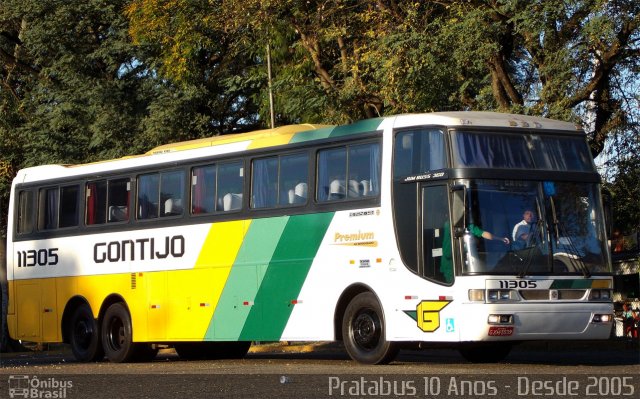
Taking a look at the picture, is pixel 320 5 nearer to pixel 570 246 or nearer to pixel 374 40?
pixel 374 40

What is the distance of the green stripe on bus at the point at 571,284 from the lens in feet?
61.5

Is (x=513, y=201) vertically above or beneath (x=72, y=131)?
beneath

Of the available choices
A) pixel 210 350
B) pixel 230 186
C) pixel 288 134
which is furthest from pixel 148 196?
pixel 288 134

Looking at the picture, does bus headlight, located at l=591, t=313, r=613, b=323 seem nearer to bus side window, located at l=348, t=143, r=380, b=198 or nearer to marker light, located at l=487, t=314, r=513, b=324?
marker light, located at l=487, t=314, r=513, b=324

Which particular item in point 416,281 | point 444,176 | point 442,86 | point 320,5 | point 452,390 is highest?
point 320,5

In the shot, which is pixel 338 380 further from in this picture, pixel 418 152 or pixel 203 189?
pixel 203 189

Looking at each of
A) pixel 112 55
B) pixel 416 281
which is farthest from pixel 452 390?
pixel 112 55

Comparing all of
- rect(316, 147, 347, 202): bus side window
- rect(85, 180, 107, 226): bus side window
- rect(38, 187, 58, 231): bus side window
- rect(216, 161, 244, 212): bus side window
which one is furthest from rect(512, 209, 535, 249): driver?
rect(38, 187, 58, 231): bus side window

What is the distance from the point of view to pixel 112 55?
126ft

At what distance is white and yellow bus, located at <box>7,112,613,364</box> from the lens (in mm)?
18703

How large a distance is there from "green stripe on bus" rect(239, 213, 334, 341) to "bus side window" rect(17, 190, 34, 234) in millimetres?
6674

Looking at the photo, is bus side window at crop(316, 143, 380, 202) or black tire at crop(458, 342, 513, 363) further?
black tire at crop(458, 342, 513, 363)

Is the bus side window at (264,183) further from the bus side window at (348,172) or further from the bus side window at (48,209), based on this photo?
the bus side window at (48,209)

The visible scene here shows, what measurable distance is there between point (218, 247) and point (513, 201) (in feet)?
18.5
